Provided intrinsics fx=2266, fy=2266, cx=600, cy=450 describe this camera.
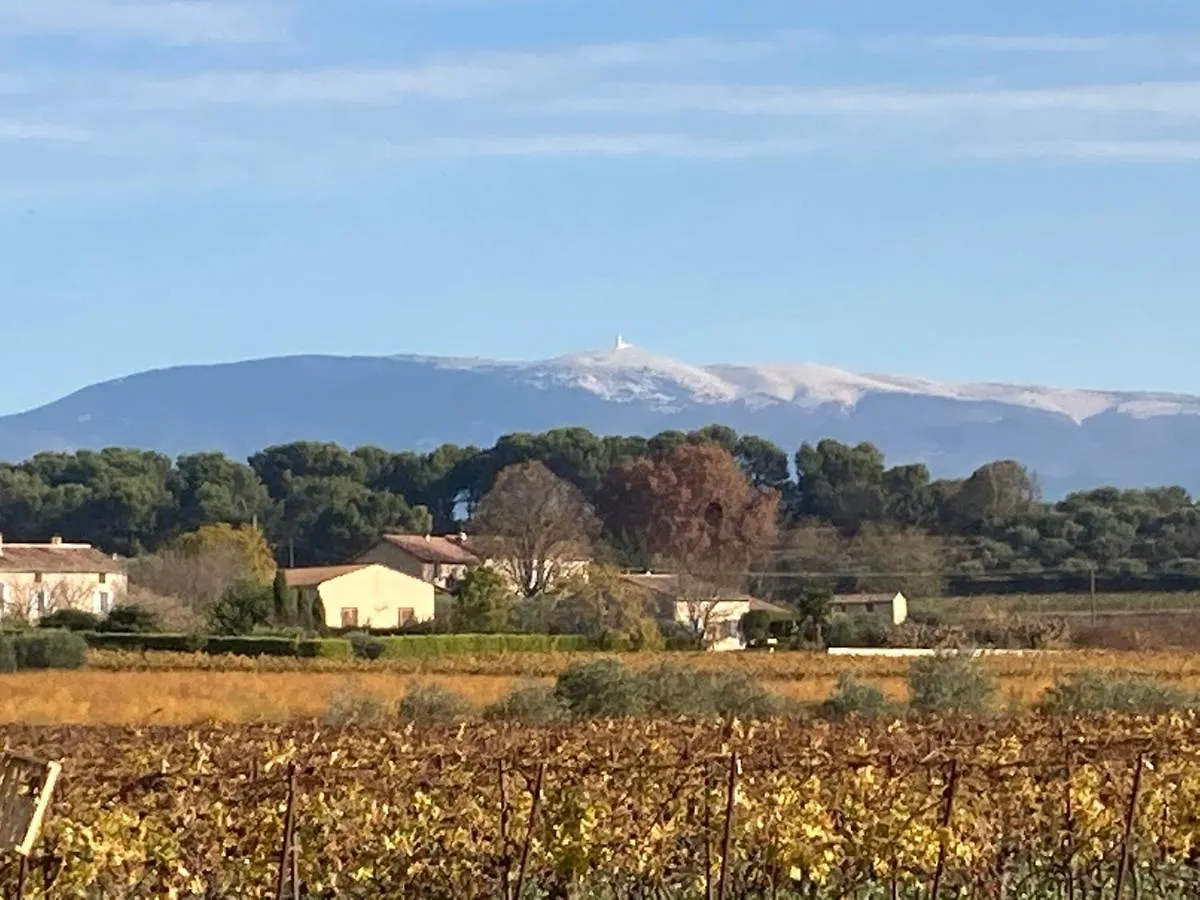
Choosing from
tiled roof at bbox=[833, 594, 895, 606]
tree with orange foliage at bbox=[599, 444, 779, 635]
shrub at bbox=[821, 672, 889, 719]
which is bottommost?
shrub at bbox=[821, 672, 889, 719]

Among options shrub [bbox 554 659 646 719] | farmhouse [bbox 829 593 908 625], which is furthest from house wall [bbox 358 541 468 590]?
shrub [bbox 554 659 646 719]

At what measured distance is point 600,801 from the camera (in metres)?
12.4

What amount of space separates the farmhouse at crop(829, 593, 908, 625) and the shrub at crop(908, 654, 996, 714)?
141 ft

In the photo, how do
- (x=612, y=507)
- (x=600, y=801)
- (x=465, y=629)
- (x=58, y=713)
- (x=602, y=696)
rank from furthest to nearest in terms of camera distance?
(x=612, y=507) < (x=465, y=629) < (x=58, y=713) < (x=602, y=696) < (x=600, y=801)

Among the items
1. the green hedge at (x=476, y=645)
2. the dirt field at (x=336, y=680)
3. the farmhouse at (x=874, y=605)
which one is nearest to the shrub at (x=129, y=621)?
the green hedge at (x=476, y=645)

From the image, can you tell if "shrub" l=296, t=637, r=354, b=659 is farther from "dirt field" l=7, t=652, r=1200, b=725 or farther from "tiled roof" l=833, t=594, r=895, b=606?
"tiled roof" l=833, t=594, r=895, b=606

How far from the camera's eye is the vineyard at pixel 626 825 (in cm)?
1157

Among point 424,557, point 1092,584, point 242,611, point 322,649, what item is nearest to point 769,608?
point 1092,584

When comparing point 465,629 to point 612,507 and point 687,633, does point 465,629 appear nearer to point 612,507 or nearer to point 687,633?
point 687,633

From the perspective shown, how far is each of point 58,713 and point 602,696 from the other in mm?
9370

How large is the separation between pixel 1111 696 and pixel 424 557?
68.4 metres

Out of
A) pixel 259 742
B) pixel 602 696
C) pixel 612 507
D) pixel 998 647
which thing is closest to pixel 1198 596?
pixel 998 647

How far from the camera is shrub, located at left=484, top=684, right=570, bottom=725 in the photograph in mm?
29297

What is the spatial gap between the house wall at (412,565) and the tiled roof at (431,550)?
0.56ft
